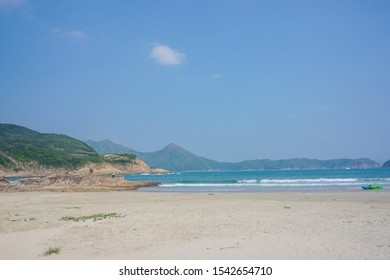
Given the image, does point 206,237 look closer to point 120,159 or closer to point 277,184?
point 277,184

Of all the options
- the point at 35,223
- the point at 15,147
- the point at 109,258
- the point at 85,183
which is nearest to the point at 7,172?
the point at 15,147

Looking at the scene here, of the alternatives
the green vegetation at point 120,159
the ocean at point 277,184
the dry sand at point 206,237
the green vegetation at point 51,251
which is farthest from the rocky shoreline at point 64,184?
the green vegetation at point 120,159

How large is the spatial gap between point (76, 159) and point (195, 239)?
146695 millimetres

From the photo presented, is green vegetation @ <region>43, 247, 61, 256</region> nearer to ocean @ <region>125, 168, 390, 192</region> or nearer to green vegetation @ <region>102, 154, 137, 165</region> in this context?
ocean @ <region>125, 168, 390, 192</region>

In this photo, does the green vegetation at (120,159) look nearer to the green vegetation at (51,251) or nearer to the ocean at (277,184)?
the ocean at (277,184)

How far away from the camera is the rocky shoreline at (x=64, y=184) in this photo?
42.1 m

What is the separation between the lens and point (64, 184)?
47750 mm

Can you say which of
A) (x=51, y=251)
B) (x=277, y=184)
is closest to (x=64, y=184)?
(x=277, y=184)

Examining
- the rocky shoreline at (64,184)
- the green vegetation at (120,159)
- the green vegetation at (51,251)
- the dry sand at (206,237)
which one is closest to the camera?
the dry sand at (206,237)

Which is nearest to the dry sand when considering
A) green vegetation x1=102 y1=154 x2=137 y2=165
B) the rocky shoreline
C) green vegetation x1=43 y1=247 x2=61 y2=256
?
green vegetation x1=43 y1=247 x2=61 y2=256

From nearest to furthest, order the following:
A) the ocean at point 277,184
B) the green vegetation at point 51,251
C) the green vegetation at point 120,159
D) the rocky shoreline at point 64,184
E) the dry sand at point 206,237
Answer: the dry sand at point 206,237 → the green vegetation at point 51,251 → the rocky shoreline at point 64,184 → the ocean at point 277,184 → the green vegetation at point 120,159

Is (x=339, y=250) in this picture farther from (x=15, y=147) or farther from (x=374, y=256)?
(x=15, y=147)

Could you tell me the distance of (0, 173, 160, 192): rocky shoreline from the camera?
42.1 metres
